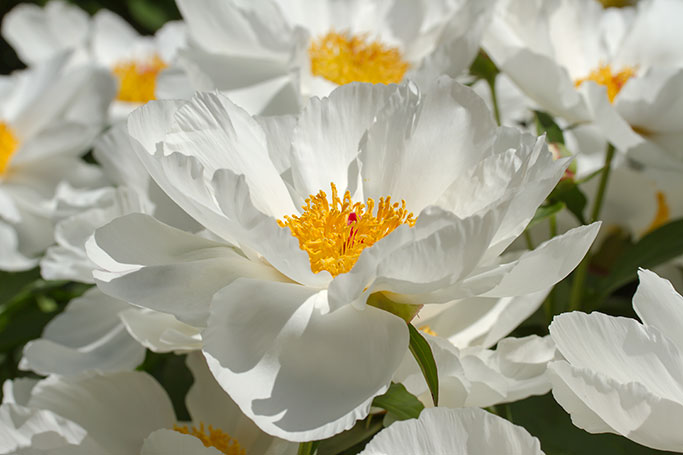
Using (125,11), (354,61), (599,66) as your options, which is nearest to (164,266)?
(354,61)

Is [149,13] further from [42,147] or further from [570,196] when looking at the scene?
[570,196]

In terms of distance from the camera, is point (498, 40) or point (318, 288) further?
point (498, 40)

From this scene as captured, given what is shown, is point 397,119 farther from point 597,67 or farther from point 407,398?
point 597,67

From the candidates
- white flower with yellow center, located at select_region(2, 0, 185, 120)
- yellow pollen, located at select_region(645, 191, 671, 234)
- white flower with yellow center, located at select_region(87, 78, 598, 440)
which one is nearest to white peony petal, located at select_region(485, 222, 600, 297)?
white flower with yellow center, located at select_region(87, 78, 598, 440)

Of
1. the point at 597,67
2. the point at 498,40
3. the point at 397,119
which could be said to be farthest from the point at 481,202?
the point at 597,67

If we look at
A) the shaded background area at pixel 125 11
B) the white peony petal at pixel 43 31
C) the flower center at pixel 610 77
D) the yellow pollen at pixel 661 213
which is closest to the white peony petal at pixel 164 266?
the flower center at pixel 610 77

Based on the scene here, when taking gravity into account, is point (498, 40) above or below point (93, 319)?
above

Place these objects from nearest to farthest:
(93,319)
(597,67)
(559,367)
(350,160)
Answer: (559,367) < (350,160) < (93,319) < (597,67)
